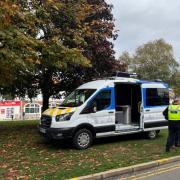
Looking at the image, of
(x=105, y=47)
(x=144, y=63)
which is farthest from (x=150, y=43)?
(x=105, y=47)

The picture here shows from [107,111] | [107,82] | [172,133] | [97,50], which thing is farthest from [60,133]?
[97,50]

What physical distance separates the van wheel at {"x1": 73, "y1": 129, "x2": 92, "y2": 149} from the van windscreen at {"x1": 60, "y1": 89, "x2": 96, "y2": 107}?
0.99m

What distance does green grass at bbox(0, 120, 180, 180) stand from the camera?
9.27 m

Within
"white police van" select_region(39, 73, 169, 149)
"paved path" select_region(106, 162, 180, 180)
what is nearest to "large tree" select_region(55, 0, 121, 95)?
"white police van" select_region(39, 73, 169, 149)

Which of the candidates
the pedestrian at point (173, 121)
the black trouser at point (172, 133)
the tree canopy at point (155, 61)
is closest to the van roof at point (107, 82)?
the pedestrian at point (173, 121)

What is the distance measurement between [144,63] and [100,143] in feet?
199

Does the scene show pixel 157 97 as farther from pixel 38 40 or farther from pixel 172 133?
pixel 38 40

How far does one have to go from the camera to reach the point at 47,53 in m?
15.0

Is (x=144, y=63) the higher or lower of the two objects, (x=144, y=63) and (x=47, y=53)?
the higher

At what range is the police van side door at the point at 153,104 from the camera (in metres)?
14.7

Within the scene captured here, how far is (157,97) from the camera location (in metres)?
15.3

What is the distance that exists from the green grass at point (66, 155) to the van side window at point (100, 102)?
1.34 metres

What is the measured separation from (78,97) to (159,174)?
16.9ft

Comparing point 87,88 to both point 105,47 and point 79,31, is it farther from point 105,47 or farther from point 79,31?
point 105,47
